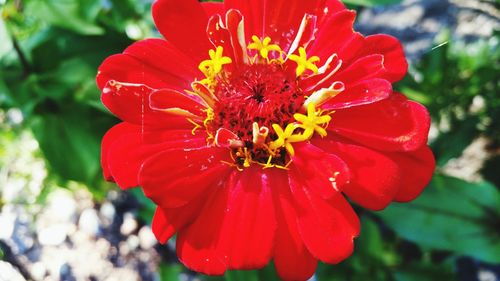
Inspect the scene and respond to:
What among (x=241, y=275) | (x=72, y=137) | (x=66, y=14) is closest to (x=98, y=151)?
(x=72, y=137)

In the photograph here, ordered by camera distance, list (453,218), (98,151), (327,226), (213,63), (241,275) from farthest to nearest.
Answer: (98,151) → (453,218) → (241,275) → (213,63) → (327,226)

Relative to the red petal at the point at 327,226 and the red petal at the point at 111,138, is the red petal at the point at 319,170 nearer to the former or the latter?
the red petal at the point at 327,226

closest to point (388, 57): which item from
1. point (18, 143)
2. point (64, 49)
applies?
point (64, 49)

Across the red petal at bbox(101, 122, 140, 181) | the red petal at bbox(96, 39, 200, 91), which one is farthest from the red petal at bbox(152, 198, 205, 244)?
the red petal at bbox(96, 39, 200, 91)

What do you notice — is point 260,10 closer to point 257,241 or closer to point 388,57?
point 388,57

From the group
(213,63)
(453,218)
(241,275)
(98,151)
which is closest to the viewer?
(213,63)

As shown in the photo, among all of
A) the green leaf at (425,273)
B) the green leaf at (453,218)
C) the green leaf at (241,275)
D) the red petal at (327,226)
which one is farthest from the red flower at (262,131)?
the green leaf at (425,273)

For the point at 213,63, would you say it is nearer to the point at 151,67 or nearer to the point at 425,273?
the point at 151,67
